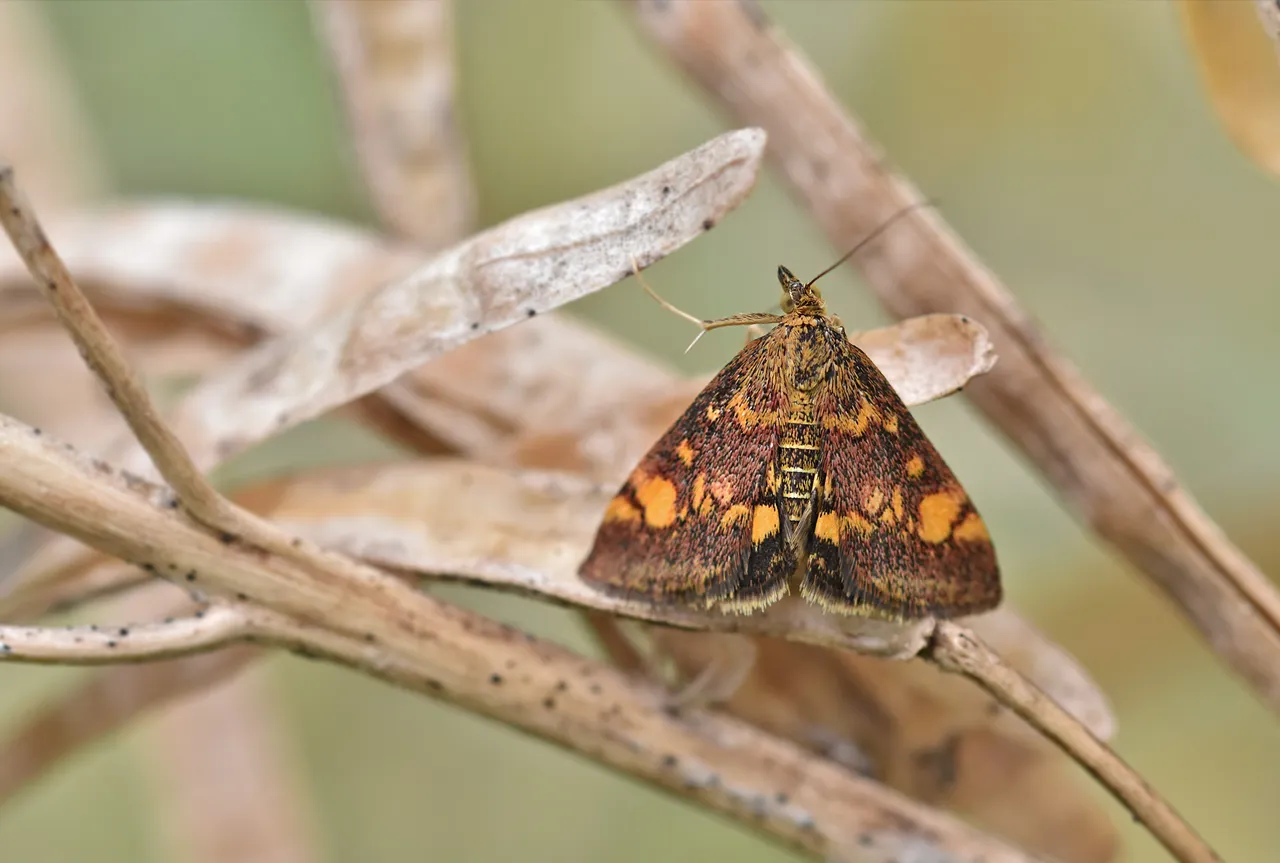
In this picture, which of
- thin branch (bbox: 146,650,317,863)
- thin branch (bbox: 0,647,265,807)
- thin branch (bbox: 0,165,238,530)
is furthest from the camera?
thin branch (bbox: 146,650,317,863)

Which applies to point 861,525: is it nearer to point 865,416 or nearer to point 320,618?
point 865,416

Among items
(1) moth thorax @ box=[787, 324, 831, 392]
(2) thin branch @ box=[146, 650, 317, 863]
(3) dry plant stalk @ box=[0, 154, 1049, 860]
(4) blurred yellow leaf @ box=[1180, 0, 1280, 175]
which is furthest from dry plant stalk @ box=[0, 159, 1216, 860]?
(2) thin branch @ box=[146, 650, 317, 863]

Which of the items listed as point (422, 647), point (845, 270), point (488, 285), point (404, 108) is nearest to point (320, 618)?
point (422, 647)

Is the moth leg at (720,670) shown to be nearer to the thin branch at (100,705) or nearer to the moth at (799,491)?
the moth at (799,491)

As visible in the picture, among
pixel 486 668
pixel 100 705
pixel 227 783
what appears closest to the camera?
pixel 486 668

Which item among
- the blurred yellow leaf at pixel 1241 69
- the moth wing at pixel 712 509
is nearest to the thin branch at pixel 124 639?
the moth wing at pixel 712 509

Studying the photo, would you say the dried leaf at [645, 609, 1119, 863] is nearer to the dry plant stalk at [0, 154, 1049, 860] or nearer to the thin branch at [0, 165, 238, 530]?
the dry plant stalk at [0, 154, 1049, 860]
